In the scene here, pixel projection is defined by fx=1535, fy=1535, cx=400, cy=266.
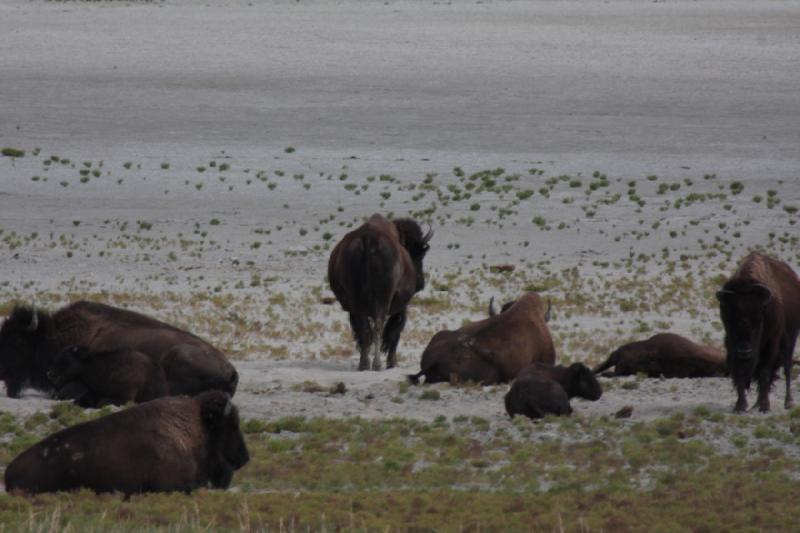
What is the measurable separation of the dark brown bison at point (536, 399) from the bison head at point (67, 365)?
4061 mm

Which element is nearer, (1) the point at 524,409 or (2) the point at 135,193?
(1) the point at 524,409

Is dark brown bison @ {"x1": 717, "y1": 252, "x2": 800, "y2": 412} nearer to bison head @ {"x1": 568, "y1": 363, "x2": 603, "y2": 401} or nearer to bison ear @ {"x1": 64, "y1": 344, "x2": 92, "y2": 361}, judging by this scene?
bison head @ {"x1": 568, "y1": 363, "x2": 603, "y2": 401}

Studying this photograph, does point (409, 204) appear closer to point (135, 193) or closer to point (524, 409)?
point (135, 193)

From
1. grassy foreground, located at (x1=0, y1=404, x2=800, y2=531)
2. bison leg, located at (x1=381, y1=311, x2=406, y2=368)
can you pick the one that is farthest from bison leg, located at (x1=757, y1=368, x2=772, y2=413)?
bison leg, located at (x1=381, y1=311, x2=406, y2=368)

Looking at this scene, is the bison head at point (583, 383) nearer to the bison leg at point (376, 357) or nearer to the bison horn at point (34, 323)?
the bison leg at point (376, 357)

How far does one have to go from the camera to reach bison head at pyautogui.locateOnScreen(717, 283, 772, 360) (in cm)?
1507

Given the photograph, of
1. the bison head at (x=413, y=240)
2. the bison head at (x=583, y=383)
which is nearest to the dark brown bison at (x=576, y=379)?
the bison head at (x=583, y=383)

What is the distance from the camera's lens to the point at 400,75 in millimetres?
54906

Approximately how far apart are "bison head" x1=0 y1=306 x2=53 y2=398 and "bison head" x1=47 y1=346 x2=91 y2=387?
0.95 m

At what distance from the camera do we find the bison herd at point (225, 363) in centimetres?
1112

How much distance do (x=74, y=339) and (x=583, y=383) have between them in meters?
5.09

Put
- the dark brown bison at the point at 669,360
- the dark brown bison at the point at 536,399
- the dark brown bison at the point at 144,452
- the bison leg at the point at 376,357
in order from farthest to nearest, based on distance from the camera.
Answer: the bison leg at the point at 376,357 → the dark brown bison at the point at 669,360 → the dark brown bison at the point at 536,399 → the dark brown bison at the point at 144,452

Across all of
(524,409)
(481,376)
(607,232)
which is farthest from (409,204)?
(524,409)

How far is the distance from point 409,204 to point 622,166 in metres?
7.20
